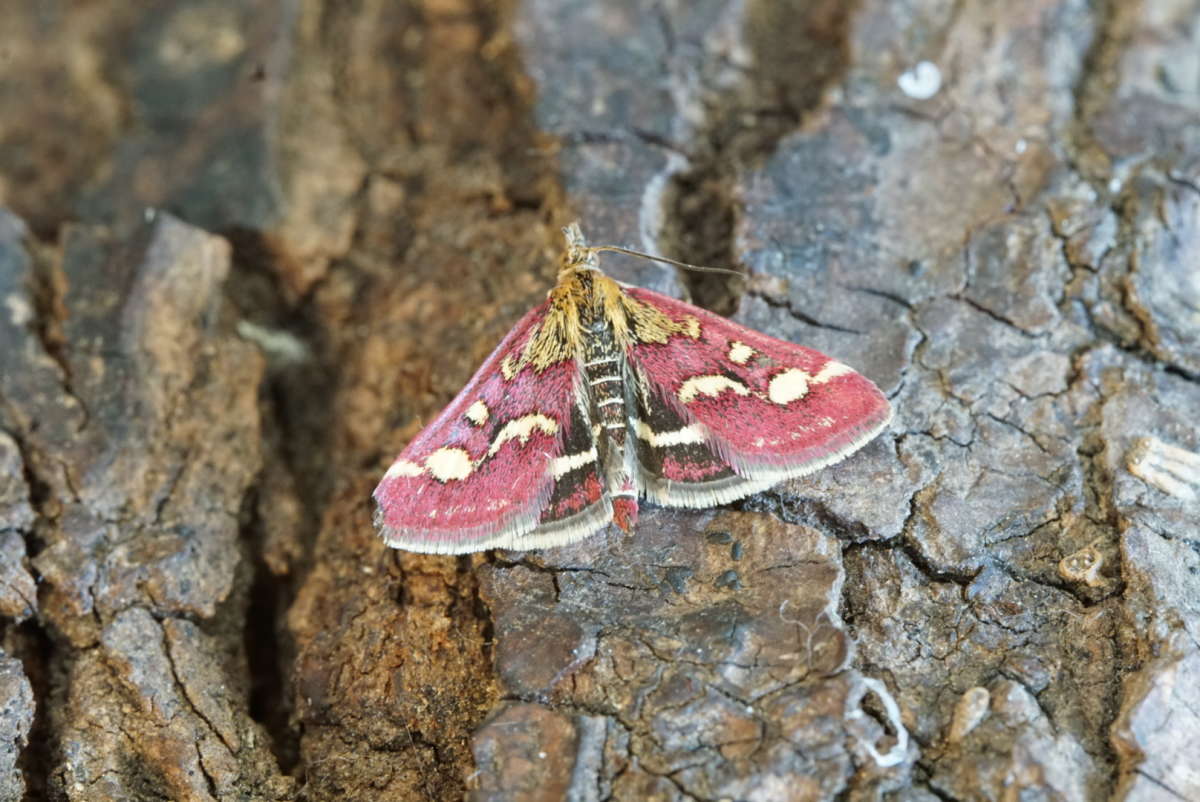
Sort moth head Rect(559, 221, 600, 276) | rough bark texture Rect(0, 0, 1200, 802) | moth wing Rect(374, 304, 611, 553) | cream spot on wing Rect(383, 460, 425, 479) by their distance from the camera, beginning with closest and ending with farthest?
1. rough bark texture Rect(0, 0, 1200, 802)
2. moth wing Rect(374, 304, 611, 553)
3. cream spot on wing Rect(383, 460, 425, 479)
4. moth head Rect(559, 221, 600, 276)

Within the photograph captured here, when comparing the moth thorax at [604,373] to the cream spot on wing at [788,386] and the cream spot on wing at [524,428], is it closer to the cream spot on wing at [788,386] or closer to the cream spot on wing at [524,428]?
the cream spot on wing at [524,428]

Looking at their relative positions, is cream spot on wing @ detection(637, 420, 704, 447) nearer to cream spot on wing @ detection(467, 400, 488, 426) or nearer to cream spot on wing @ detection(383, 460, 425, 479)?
cream spot on wing @ detection(467, 400, 488, 426)

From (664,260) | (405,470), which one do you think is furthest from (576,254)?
(405,470)

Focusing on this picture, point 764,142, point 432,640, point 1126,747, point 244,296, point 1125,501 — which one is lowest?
point 1126,747

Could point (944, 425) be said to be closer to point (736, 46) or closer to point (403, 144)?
point (736, 46)

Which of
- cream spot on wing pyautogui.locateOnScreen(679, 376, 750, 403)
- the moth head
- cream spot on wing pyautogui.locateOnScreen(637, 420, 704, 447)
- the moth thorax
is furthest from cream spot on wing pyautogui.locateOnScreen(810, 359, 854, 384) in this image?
the moth head

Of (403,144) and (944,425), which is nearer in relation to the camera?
(944,425)

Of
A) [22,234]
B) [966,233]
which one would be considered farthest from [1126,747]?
[22,234]
